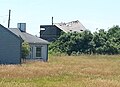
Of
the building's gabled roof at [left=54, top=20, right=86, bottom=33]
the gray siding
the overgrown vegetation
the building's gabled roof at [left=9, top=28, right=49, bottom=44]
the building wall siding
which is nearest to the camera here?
the gray siding

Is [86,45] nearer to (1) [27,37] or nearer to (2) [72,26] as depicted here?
(2) [72,26]

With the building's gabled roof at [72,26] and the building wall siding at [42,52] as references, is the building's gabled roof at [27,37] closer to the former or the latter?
the building wall siding at [42,52]

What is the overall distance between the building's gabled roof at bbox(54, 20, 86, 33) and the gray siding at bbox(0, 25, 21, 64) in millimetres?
41011

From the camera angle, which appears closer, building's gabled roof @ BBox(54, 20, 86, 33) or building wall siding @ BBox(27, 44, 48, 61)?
building wall siding @ BBox(27, 44, 48, 61)

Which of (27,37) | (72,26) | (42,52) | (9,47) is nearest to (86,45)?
(72,26)

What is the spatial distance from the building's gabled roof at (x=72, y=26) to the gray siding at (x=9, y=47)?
41011 millimetres

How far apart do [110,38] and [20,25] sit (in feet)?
88.2

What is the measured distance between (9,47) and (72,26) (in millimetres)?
46383

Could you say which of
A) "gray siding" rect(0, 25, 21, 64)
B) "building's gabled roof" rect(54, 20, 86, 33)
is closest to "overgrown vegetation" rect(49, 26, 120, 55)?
"building's gabled roof" rect(54, 20, 86, 33)

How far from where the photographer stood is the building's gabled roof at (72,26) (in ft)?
269

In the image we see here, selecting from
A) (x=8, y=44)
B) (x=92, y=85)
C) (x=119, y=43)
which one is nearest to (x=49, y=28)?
(x=119, y=43)

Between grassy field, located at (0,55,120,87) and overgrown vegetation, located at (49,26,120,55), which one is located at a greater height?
overgrown vegetation, located at (49,26,120,55)

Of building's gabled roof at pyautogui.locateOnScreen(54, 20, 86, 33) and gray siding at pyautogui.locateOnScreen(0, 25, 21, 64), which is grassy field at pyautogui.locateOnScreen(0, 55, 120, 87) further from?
building's gabled roof at pyautogui.locateOnScreen(54, 20, 86, 33)

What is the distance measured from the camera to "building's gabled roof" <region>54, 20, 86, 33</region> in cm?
8206
